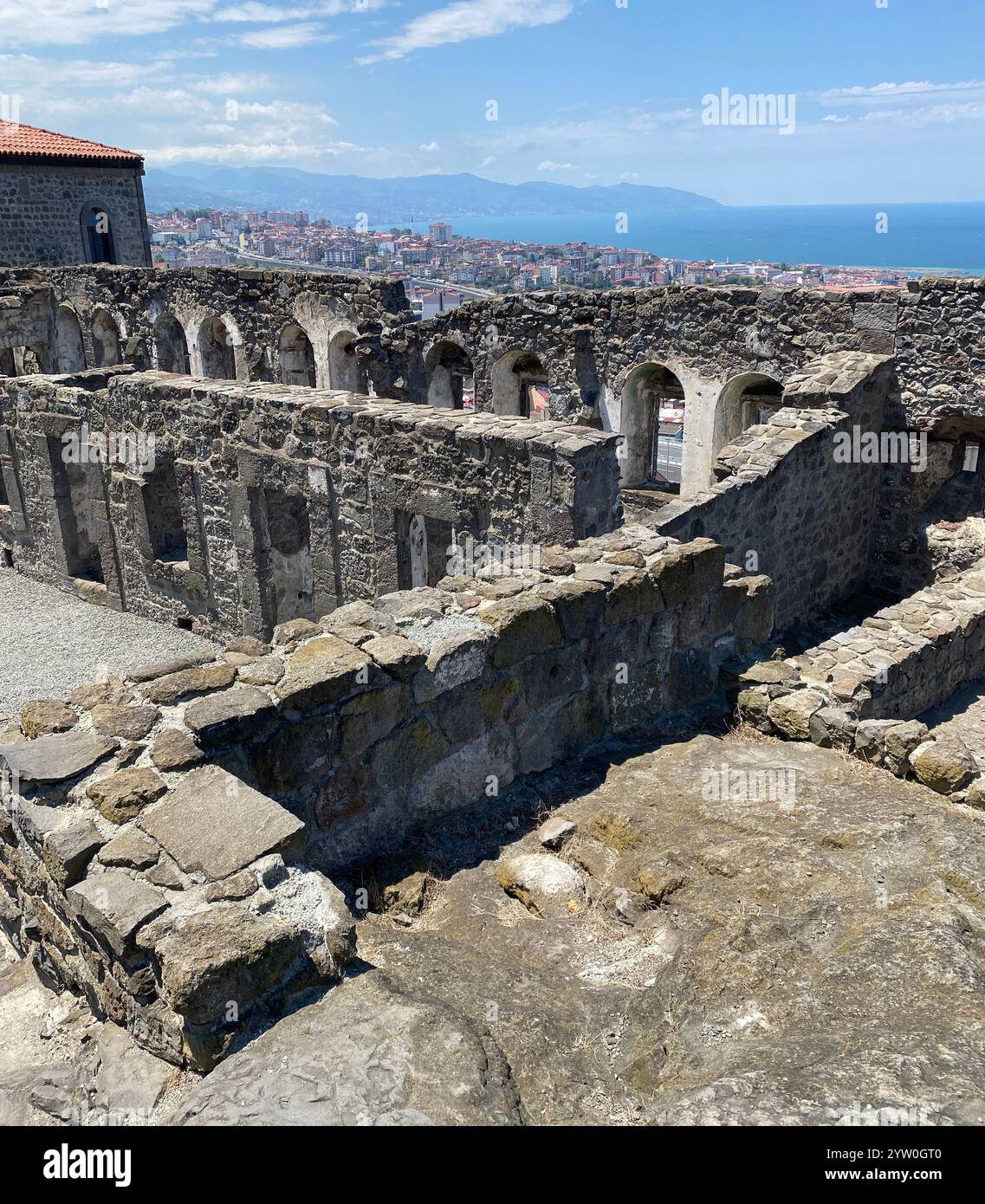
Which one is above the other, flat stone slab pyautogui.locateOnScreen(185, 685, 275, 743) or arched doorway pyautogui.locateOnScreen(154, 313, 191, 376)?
arched doorway pyautogui.locateOnScreen(154, 313, 191, 376)

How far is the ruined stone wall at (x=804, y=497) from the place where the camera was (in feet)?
31.1

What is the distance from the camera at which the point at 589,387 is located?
14.6 m

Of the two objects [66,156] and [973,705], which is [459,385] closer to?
[973,705]

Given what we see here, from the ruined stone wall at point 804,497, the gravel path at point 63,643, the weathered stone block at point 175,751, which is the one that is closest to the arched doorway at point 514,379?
the ruined stone wall at point 804,497

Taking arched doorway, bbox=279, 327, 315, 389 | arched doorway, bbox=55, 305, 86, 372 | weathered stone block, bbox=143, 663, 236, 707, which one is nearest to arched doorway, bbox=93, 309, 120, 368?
arched doorway, bbox=55, 305, 86, 372

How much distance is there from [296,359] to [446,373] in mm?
4613

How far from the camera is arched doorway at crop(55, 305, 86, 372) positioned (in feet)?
82.7

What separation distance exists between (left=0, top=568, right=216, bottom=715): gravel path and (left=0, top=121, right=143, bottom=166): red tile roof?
2036 cm

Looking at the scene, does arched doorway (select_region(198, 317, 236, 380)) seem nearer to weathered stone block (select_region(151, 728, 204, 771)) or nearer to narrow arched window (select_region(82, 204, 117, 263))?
narrow arched window (select_region(82, 204, 117, 263))

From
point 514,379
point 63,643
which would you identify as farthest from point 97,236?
point 63,643

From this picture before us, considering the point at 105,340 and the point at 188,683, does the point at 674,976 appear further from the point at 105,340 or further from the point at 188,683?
the point at 105,340

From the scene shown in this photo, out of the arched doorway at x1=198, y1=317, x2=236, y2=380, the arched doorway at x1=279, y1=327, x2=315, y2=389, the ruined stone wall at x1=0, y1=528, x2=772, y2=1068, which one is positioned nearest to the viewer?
the ruined stone wall at x1=0, y1=528, x2=772, y2=1068

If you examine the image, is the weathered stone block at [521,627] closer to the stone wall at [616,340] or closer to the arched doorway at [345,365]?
the stone wall at [616,340]
